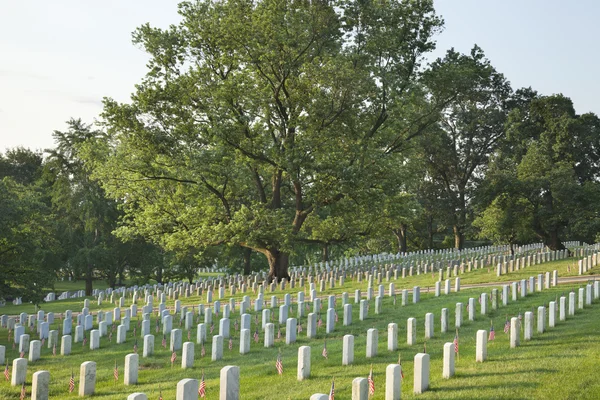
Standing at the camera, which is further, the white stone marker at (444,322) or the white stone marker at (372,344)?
the white stone marker at (444,322)

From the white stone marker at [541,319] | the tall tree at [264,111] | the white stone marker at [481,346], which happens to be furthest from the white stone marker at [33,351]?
the tall tree at [264,111]

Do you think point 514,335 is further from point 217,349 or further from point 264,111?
point 264,111

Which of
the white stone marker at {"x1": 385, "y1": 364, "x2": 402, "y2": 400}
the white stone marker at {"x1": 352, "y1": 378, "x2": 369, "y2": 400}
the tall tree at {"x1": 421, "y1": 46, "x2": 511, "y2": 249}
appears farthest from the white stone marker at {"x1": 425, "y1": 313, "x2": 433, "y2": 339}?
the tall tree at {"x1": 421, "y1": 46, "x2": 511, "y2": 249}

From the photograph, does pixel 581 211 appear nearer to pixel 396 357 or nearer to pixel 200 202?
pixel 200 202

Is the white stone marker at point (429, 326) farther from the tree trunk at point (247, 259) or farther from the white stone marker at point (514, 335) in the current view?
the tree trunk at point (247, 259)

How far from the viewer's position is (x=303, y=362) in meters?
8.77

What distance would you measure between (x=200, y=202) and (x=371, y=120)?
8710 mm

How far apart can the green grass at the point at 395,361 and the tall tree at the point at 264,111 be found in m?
11.0

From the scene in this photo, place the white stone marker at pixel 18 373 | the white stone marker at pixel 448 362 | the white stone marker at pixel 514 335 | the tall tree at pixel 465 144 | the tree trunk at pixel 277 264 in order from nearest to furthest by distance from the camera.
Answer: the white stone marker at pixel 448 362
the white stone marker at pixel 18 373
the white stone marker at pixel 514 335
the tree trunk at pixel 277 264
the tall tree at pixel 465 144

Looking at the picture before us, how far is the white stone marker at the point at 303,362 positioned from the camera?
8727 mm

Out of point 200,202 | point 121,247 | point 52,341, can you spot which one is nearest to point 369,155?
point 200,202

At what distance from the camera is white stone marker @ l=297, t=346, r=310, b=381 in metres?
8.73

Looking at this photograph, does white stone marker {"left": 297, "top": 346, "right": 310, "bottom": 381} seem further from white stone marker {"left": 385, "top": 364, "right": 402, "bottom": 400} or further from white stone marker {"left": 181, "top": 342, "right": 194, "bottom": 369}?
white stone marker {"left": 181, "top": 342, "right": 194, "bottom": 369}

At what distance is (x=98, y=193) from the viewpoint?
123 ft
